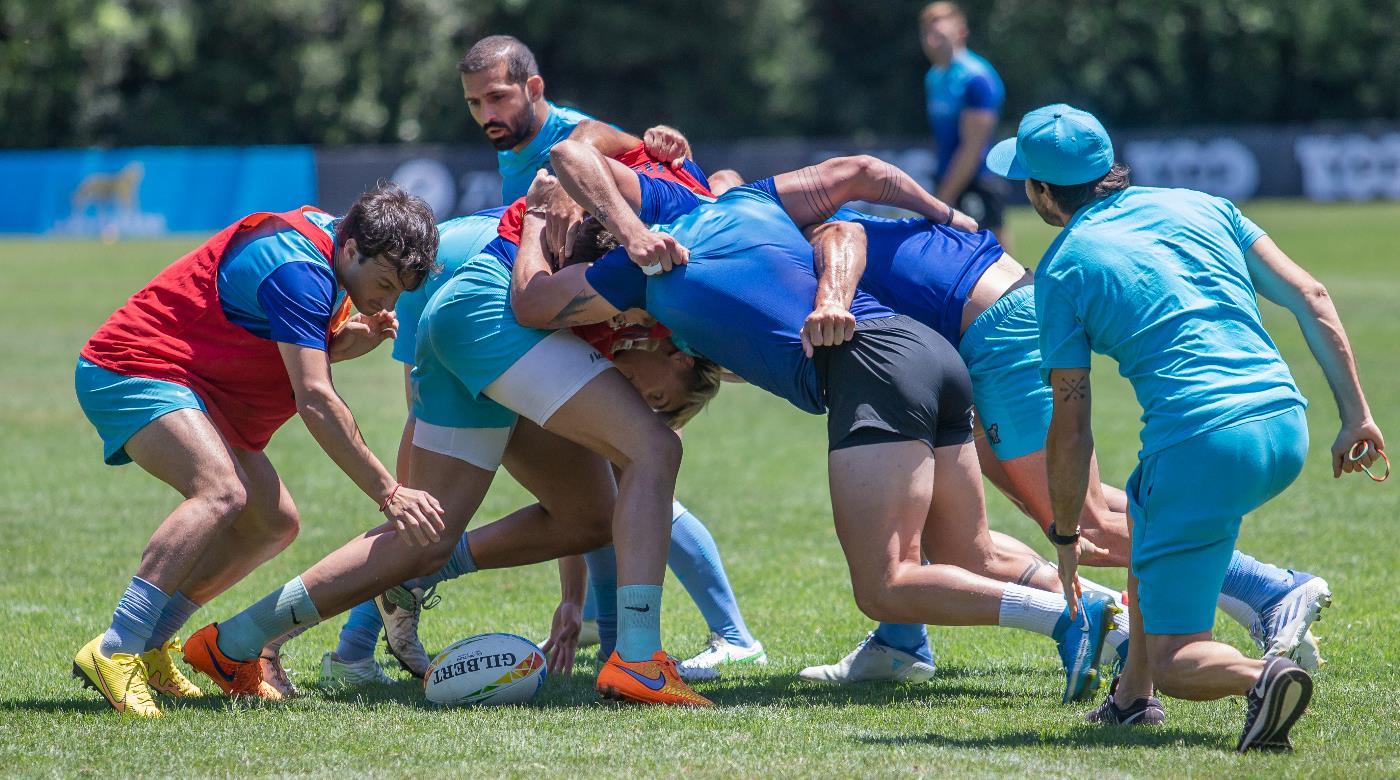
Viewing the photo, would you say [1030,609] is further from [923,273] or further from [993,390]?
[923,273]

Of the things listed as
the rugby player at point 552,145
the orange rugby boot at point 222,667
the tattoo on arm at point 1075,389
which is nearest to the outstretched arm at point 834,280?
the tattoo on arm at point 1075,389

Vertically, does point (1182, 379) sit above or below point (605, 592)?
above

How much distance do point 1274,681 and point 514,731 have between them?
198cm

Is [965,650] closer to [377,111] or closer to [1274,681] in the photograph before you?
[1274,681]

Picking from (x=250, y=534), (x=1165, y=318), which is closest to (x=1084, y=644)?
(x=1165, y=318)

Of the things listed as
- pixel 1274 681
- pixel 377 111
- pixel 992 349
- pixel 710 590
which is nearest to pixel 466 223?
pixel 710 590

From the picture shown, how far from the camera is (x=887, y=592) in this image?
4652mm

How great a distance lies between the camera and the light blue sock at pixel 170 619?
197 inches

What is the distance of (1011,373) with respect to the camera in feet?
16.6

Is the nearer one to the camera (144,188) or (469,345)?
(469,345)

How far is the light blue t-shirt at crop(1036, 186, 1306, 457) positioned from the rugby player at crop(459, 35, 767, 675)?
72.5 inches

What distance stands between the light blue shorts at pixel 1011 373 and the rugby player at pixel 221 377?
1.73 meters

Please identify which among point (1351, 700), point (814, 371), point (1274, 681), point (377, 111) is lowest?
point (377, 111)

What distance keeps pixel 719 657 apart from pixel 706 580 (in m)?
0.28
